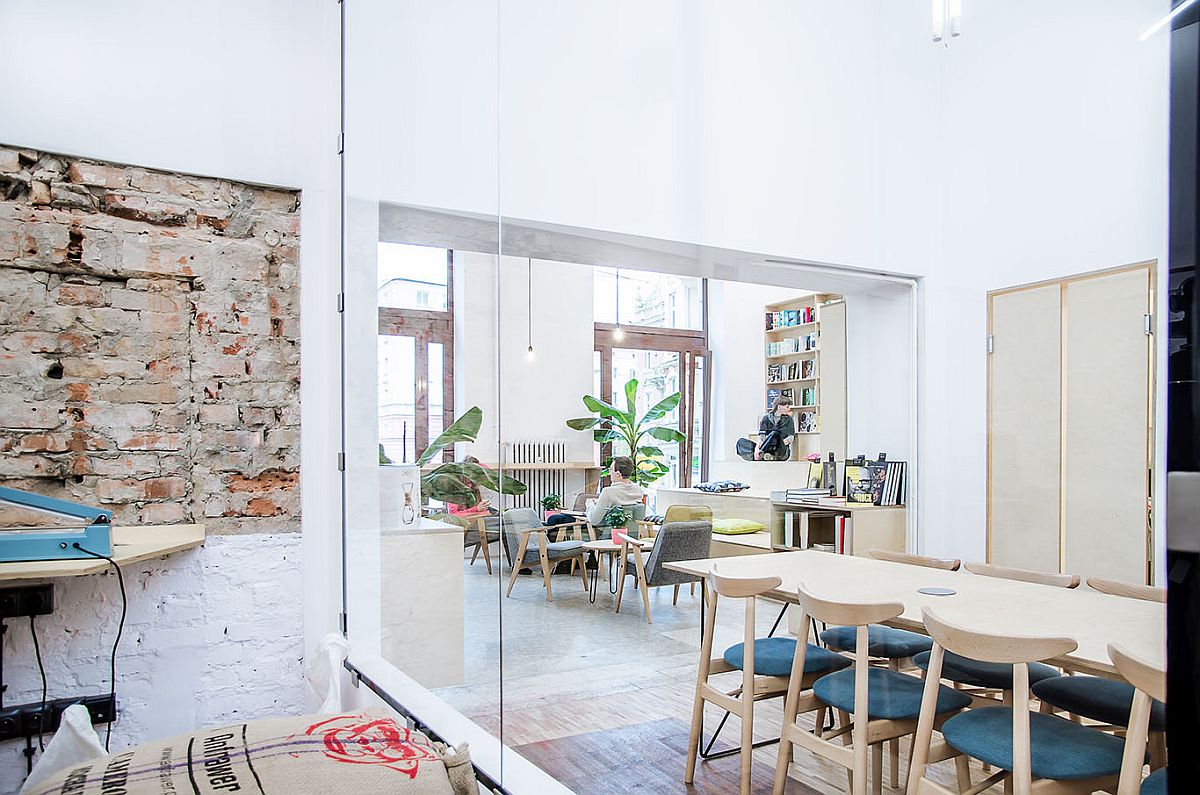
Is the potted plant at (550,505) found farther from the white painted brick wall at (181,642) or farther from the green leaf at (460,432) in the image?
the white painted brick wall at (181,642)

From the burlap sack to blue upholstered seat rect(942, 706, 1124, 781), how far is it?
3.48 feet

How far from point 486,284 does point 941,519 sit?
41.1 inches

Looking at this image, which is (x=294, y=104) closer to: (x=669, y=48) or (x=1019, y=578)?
(x=669, y=48)

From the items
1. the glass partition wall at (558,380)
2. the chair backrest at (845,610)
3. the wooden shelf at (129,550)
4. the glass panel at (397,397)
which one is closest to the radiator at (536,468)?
the glass partition wall at (558,380)

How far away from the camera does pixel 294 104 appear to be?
9.11ft

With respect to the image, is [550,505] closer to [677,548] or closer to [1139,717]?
[677,548]

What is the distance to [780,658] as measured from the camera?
124 cm

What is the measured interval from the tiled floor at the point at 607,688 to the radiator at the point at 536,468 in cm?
16

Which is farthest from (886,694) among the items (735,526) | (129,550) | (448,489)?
(129,550)

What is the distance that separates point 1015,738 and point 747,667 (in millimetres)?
504

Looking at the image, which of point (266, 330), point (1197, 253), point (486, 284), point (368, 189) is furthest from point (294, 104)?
point (1197, 253)

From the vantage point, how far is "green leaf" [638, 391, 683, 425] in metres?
1.34

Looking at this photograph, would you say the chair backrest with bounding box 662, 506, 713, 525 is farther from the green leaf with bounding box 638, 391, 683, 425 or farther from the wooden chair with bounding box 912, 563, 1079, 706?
the wooden chair with bounding box 912, 563, 1079, 706

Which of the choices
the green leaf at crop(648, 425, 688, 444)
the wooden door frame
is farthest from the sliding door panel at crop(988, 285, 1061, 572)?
the green leaf at crop(648, 425, 688, 444)
